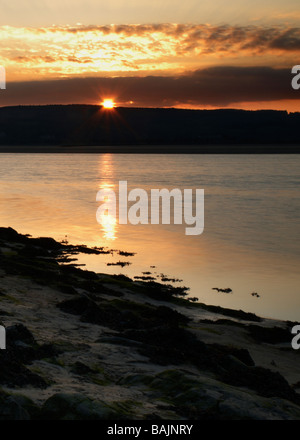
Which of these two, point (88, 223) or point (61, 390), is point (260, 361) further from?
point (88, 223)

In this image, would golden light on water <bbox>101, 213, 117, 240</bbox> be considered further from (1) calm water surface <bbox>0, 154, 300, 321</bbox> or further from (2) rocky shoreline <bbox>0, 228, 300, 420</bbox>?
(2) rocky shoreline <bbox>0, 228, 300, 420</bbox>

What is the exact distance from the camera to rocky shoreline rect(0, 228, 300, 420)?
10492 millimetres

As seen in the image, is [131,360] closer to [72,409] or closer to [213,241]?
[72,409]

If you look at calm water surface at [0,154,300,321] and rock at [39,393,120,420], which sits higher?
calm water surface at [0,154,300,321]

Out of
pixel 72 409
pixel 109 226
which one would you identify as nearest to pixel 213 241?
pixel 109 226

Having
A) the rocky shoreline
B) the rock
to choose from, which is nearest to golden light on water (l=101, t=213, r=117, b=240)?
the rocky shoreline

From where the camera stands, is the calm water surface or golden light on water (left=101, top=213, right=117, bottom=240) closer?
the calm water surface

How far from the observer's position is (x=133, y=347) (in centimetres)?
1458

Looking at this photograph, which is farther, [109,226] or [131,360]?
[109,226]

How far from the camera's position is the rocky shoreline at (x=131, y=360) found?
34.4ft

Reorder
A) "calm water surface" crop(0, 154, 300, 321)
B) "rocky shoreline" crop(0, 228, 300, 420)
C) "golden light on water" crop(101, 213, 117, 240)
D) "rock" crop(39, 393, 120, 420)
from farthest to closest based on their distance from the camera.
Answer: "golden light on water" crop(101, 213, 117, 240) → "calm water surface" crop(0, 154, 300, 321) → "rocky shoreline" crop(0, 228, 300, 420) → "rock" crop(39, 393, 120, 420)

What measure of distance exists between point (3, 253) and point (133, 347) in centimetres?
1692

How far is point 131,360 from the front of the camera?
13578 millimetres
